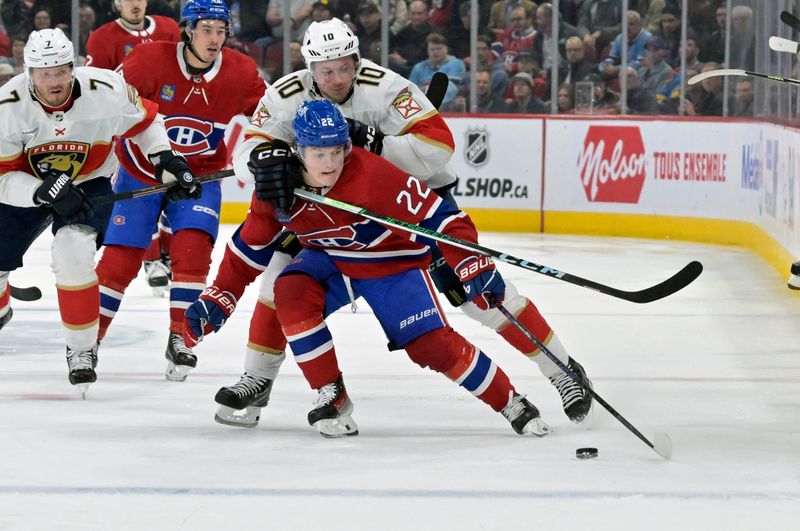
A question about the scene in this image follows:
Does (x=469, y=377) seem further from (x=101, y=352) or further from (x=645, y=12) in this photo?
(x=645, y=12)

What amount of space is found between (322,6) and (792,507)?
21.7 feet

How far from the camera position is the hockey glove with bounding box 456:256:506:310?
3.30m

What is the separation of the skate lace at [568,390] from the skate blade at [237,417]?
0.79m

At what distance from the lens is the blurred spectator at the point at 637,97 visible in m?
8.49

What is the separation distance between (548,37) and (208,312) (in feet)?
17.9

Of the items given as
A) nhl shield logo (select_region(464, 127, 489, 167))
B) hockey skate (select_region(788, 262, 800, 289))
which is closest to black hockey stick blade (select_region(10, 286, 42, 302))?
hockey skate (select_region(788, 262, 800, 289))

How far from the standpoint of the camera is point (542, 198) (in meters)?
8.54

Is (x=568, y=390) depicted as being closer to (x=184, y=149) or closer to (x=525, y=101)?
(x=184, y=149)

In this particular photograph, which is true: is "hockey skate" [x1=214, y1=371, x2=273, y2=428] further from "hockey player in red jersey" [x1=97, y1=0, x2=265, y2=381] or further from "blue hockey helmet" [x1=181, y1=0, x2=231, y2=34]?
"blue hockey helmet" [x1=181, y1=0, x2=231, y2=34]

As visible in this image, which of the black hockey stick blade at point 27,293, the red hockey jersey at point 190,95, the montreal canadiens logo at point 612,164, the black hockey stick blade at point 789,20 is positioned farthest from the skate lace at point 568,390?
the montreal canadiens logo at point 612,164

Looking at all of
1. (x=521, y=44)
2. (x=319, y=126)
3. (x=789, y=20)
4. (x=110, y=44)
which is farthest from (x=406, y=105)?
(x=521, y=44)

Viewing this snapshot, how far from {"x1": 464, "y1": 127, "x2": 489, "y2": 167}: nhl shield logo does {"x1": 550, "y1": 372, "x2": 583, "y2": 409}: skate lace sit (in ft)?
16.5

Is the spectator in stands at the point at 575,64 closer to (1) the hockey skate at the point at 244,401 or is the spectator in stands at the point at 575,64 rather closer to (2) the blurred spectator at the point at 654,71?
(2) the blurred spectator at the point at 654,71

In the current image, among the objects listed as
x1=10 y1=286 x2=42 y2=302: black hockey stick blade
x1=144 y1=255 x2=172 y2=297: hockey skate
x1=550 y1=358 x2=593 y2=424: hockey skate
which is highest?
x1=550 y1=358 x2=593 y2=424: hockey skate
